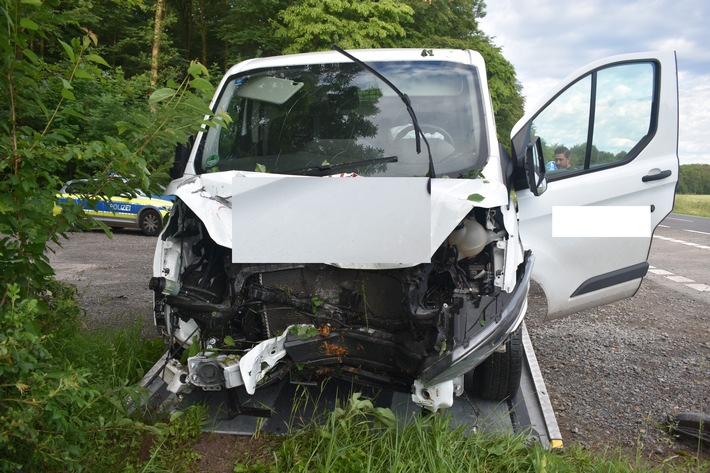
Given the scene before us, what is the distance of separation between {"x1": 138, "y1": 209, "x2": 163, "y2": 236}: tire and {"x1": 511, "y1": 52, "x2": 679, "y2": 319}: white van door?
11.8 m

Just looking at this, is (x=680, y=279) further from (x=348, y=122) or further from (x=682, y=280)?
(x=348, y=122)

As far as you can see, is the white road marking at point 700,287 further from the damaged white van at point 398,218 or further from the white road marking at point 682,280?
the damaged white van at point 398,218

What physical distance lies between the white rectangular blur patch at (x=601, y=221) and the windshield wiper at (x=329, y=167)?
129 centimetres

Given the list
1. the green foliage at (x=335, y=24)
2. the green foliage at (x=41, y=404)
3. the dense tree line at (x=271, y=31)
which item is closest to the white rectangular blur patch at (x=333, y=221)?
the green foliage at (x=41, y=404)

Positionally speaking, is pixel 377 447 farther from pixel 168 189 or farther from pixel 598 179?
pixel 598 179

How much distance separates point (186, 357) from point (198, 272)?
1.45 ft

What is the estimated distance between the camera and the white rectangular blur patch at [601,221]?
3902 mm

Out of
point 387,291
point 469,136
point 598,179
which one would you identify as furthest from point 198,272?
point 598,179

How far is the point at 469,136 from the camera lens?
3.51 metres

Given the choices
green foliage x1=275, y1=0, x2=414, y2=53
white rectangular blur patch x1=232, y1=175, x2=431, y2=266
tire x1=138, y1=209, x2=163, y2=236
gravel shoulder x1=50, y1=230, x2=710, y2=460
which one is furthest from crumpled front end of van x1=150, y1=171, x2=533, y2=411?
green foliage x1=275, y1=0, x2=414, y2=53

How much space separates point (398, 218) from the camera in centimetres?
272

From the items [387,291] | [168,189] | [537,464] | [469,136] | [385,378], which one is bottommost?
[537,464]

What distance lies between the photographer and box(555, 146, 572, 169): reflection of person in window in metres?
4.02

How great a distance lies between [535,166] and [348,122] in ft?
3.83
